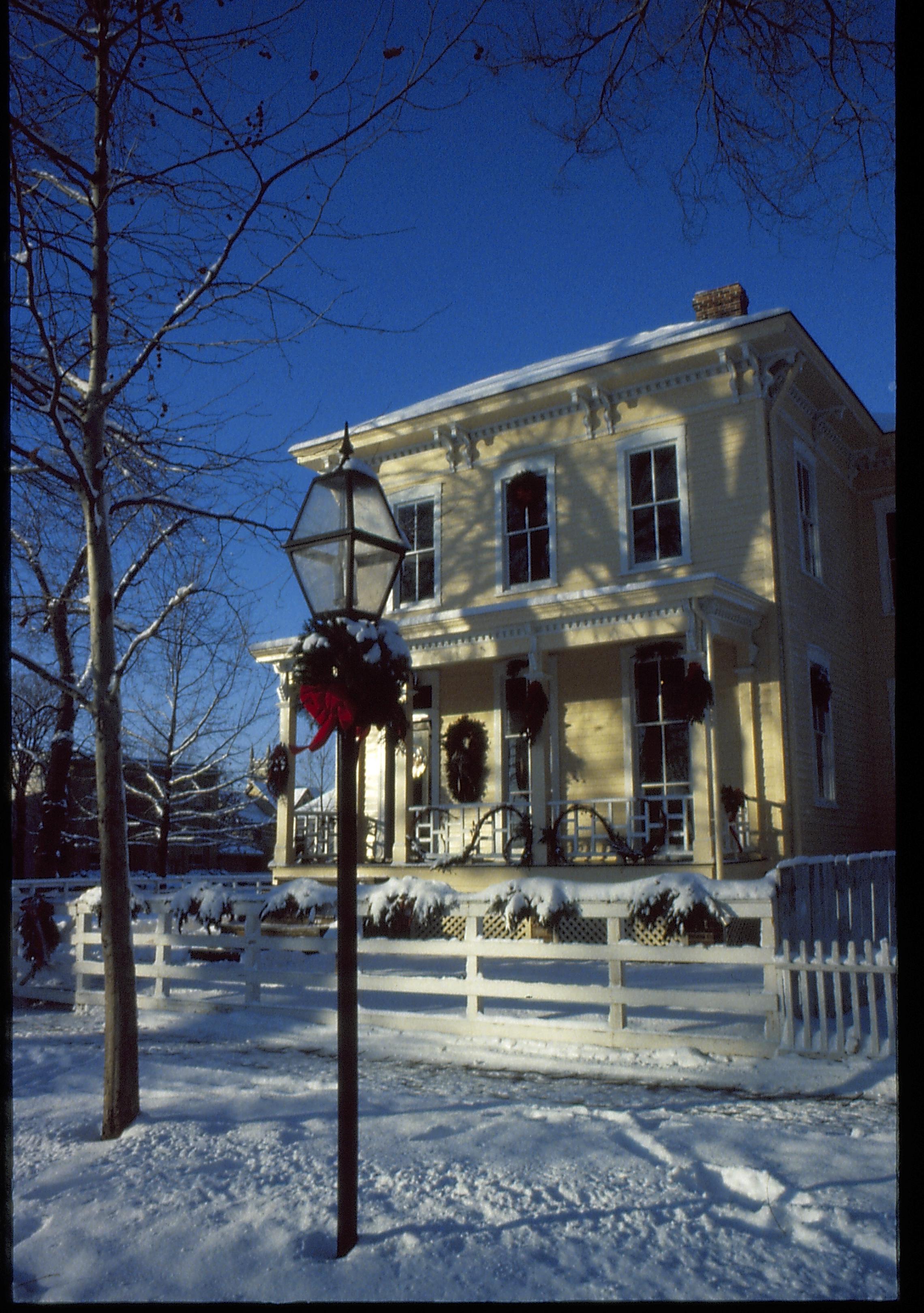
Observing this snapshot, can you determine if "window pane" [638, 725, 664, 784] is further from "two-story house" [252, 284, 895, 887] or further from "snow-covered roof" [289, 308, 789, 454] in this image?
"snow-covered roof" [289, 308, 789, 454]

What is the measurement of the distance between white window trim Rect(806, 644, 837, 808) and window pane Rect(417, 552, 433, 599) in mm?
6136

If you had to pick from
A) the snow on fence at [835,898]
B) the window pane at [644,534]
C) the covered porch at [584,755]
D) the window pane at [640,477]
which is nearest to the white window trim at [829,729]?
the covered porch at [584,755]

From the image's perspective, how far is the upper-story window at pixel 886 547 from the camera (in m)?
16.3

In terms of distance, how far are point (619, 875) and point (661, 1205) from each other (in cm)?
869

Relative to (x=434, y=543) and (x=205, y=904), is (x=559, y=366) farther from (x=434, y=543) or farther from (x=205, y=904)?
(x=205, y=904)

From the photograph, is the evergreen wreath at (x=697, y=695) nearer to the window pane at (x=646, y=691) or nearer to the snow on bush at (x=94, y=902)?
the window pane at (x=646, y=691)

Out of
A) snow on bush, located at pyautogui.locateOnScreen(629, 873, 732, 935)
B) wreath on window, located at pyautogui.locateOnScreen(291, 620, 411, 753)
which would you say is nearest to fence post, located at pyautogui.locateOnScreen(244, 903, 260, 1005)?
snow on bush, located at pyautogui.locateOnScreen(629, 873, 732, 935)

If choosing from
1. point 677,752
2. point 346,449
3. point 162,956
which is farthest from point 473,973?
point 677,752

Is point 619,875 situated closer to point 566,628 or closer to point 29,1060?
point 566,628

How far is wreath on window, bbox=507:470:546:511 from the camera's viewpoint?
51.1 ft

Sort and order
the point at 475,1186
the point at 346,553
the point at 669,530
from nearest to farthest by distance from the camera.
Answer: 1. the point at 475,1186
2. the point at 346,553
3. the point at 669,530

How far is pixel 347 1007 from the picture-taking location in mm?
3777

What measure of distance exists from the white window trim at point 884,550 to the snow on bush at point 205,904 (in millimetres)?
11393

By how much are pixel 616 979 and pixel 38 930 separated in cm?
670
